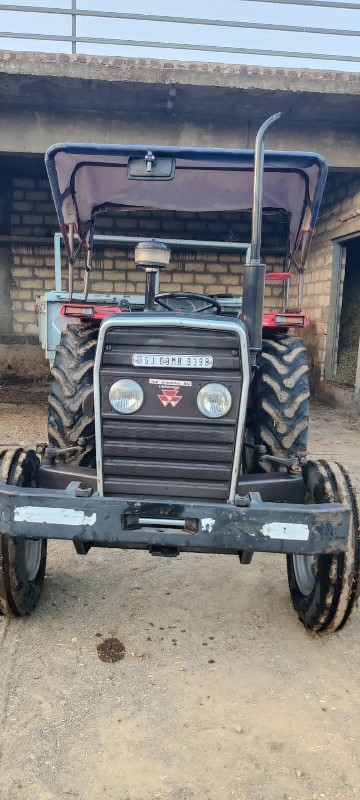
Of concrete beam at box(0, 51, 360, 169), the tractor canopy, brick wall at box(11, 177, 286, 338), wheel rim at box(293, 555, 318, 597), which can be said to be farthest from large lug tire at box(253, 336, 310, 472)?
brick wall at box(11, 177, 286, 338)

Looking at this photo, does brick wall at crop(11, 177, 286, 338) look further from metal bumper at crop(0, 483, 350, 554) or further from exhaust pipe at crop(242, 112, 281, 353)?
metal bumper at crop(0, 483, 350, 554)

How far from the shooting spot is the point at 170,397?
2.28 metres

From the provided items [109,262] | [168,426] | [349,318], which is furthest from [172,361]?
[109,262]

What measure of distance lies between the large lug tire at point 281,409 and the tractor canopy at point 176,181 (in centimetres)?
107

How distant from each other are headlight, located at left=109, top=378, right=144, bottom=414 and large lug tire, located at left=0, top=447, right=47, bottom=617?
2.10 ft

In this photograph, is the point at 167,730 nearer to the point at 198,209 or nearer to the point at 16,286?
the point at 198,209

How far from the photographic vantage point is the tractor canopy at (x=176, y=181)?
113 inches

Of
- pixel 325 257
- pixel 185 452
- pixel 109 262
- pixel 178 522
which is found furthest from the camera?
pixel 109 262

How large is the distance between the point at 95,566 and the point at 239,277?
726 cm

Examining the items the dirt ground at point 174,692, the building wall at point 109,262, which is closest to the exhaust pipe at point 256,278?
the dirt ground at point 174,692

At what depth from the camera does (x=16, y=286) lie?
9.69 m

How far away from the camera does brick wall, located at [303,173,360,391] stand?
778 centimetres

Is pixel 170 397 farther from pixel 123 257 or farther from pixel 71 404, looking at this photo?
pixel 123 257

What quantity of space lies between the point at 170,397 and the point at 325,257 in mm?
7008
